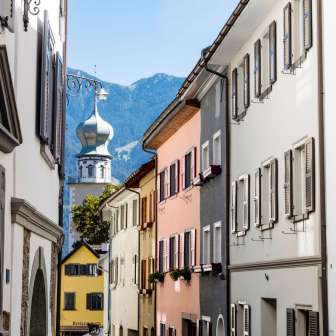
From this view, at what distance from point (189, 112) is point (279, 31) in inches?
472

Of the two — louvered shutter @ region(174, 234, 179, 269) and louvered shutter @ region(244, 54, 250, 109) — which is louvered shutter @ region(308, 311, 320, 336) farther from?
louvered shutter @ region(174, 234, 179, 269)

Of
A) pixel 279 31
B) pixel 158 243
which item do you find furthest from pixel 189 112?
pixel 279 31

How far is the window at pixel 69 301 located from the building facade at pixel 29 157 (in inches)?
2681

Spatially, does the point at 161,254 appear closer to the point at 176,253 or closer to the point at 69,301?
the point at 176,253

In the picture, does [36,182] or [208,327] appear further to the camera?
[208,327]

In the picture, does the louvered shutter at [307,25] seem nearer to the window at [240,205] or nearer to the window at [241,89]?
the window at [241,89]

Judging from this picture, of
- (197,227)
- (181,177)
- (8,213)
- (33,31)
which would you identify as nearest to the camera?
(8,213)

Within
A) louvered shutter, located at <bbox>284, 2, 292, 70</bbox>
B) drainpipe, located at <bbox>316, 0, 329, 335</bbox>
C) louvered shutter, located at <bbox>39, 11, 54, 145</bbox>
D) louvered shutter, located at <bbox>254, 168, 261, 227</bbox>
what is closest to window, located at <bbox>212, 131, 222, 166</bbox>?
louvered shutter, located at <bbox>254, 168, 261, 227</bbox>

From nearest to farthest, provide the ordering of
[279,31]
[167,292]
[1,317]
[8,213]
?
[1,317] < [8,213] < [279,31] < [167,292]

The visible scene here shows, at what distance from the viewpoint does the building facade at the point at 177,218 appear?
99.8 ft

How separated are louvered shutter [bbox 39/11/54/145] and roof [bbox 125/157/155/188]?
24.6m

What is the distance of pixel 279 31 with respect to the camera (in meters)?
19.1

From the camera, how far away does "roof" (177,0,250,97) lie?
19.8m

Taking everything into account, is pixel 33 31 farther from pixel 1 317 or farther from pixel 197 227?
pixel 197 227
